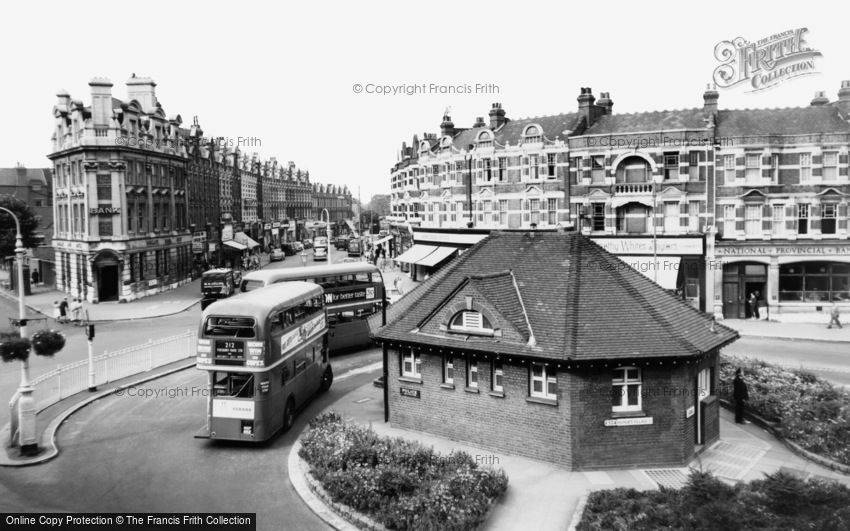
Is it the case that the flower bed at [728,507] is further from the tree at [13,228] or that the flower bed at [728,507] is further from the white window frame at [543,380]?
the tree at [13,228]

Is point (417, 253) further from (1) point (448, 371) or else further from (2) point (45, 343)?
(2) point (45, 343)

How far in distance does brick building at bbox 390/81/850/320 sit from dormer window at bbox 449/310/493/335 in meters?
21.4

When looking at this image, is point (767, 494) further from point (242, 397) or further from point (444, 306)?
point (242, 397)

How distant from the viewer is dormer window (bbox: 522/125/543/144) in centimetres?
4575

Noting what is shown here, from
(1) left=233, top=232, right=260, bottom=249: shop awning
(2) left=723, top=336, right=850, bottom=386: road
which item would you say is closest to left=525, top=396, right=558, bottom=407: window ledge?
(2) left=723, top=336, right=850, bottom=386: road

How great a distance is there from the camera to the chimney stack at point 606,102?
48.4 metres

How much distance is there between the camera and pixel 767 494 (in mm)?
12789

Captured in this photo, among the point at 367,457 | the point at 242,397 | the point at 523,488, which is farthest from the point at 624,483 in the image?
the point at 242,397

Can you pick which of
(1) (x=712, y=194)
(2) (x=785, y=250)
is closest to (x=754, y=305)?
(2) (x=785, y=250)

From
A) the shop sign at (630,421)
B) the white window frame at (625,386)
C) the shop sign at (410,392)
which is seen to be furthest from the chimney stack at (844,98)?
the shop sign at (410,392)

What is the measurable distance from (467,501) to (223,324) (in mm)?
8030

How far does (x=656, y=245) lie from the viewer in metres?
40.8

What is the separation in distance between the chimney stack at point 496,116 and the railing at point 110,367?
2837 centimetres

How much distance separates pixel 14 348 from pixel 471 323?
1196 centimetres
